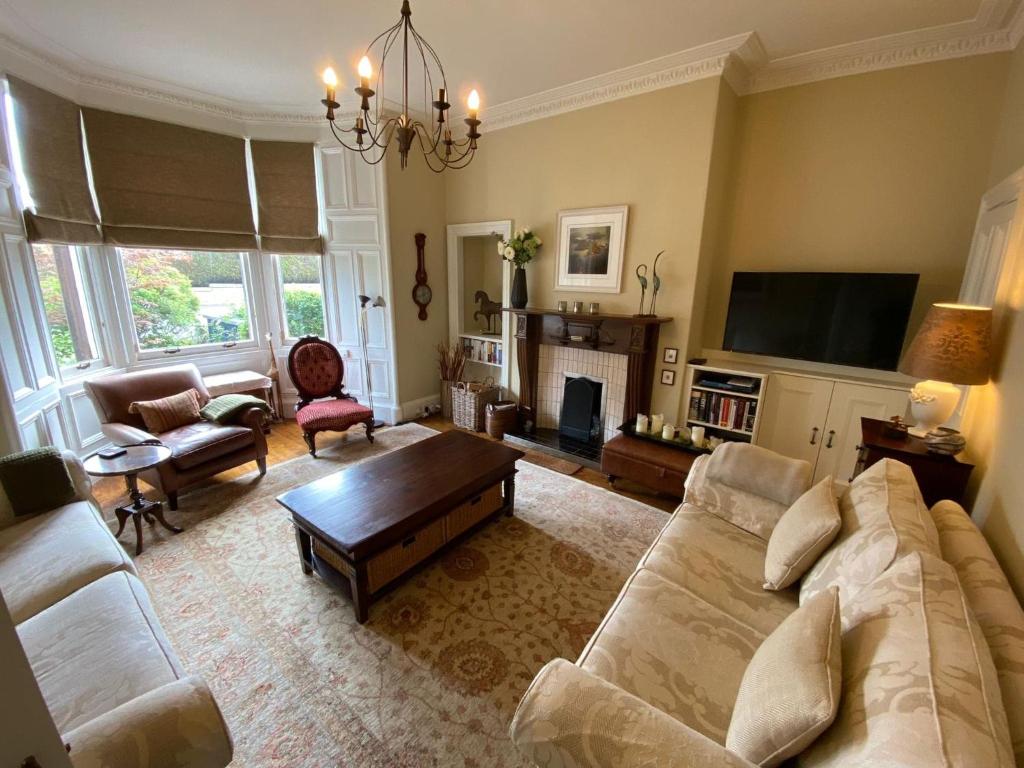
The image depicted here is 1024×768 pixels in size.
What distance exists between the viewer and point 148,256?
3.74 meters

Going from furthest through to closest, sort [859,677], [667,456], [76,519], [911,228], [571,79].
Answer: [571,79], [667,456], [911,228], [76,519], [859,677]

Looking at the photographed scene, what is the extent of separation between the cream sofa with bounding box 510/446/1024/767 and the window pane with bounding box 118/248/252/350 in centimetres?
454

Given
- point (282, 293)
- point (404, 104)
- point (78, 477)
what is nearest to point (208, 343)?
point (282, 293)

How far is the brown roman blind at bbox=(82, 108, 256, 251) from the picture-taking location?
3359 millimetres

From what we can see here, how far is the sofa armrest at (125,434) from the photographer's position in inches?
108

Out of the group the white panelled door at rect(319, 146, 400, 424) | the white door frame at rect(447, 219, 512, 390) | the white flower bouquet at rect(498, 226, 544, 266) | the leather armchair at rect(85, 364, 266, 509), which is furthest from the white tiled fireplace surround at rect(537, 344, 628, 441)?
the leather armchair at rect(85, 364, 266, 509)

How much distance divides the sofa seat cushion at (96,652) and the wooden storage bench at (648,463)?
2665mm

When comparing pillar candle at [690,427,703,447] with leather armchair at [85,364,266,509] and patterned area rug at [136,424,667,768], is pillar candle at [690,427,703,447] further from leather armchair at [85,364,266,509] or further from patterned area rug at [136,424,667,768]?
leather armchair at [85,364,266,509]

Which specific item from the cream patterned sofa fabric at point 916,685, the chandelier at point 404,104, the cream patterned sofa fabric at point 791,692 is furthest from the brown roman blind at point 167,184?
the cream patterned sofa fabric at point 916,685

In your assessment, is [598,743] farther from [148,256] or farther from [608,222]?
[148,256]

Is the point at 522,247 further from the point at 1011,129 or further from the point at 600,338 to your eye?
Result: the point at 1011,129

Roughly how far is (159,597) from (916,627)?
297 centimetres

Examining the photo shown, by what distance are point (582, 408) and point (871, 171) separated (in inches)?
105

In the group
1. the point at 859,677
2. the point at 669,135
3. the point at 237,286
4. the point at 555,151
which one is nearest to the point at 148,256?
the point at 237,286
